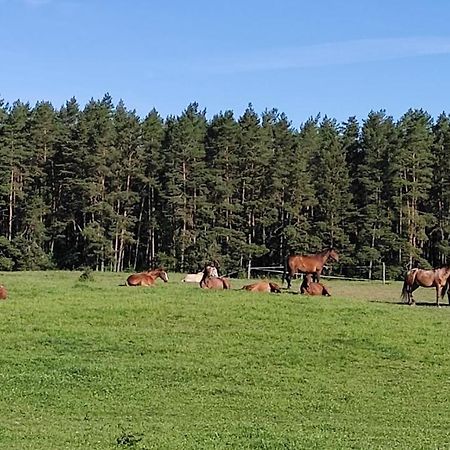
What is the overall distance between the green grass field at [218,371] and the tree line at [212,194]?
102ft

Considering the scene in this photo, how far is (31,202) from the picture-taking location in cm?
5666

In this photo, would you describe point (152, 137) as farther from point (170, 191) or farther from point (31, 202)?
point (31, 202)

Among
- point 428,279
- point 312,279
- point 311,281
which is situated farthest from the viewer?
point 312,279

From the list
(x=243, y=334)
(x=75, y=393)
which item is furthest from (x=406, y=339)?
(x=75, y=393)

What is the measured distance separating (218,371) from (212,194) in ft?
139

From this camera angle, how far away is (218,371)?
48.6 ft

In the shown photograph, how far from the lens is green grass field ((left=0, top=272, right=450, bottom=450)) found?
1030 cm

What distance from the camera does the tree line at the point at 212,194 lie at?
54719mm

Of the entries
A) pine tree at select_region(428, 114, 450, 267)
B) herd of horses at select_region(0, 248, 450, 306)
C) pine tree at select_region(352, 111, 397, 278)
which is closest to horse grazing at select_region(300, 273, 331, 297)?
herd of horses at select_region(0, 248, 450, 306)

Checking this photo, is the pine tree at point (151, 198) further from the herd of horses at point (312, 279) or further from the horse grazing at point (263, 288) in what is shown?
the horse grazing at point (263, 288)

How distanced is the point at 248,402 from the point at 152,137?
162 ft

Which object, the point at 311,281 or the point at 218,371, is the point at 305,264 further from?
the point at 218,371

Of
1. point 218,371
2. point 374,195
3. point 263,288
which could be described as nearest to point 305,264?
point 263,288

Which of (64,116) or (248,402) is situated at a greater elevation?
(64,116)
